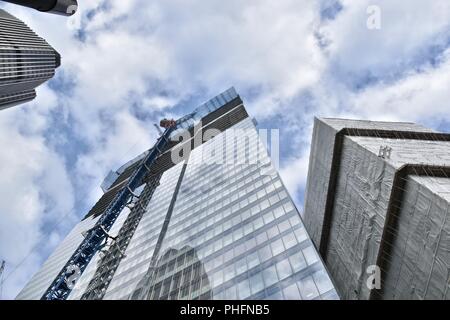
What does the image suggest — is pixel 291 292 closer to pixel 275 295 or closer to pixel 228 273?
pixel 275 295

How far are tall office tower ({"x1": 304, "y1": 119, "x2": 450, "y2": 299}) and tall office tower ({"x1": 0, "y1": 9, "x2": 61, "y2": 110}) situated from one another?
400ft

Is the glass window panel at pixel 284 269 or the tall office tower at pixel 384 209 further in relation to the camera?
the glass window panel at pixel 284 269

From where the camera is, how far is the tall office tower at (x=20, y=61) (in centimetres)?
12319

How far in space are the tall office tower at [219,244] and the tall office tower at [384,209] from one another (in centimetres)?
431

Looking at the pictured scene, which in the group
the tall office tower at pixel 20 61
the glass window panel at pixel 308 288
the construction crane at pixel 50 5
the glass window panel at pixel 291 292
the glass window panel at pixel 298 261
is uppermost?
→ the construction crane at pixel 50 5

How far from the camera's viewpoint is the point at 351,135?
3084 cm

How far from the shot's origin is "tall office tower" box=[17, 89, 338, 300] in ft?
77.9

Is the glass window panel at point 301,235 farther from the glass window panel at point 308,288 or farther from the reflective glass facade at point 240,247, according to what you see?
the glass window panel at point 308,288

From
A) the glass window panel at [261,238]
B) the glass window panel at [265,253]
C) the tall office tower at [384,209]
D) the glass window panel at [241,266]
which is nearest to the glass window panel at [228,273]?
the glass window panel at [241,266]

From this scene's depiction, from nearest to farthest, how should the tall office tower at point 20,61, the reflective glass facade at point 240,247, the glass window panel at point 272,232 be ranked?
the reflective glass facade at point 240,247, the glass window panel at point 272,232, the tall office tower at point 20,61

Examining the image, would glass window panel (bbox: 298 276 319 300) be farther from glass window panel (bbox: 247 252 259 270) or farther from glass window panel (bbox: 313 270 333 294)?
glass window panel (bbox: 247 252 259 270)

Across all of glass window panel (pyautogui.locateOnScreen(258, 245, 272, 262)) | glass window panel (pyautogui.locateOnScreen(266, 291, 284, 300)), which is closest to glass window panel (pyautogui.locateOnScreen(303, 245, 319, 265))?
glass window panel (pyautogui.locateOnScreen(258, 245, 272, 262))

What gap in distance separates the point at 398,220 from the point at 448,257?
17.2 feet
